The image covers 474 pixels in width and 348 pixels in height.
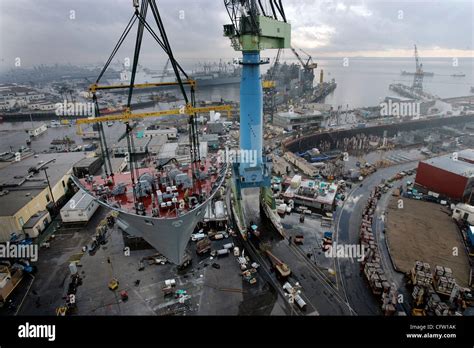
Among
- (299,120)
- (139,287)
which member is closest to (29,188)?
(139,287)

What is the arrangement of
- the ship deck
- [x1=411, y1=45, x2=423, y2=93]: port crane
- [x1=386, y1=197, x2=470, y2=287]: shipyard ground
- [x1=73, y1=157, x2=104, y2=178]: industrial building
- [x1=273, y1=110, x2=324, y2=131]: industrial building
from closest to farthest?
the ship deck < [x1=386, y1=197, x2=470, y2=287]: shipyard ground < [x1=73, y1=157, x2=104, y2=178]: industrial building < [x1=273, y1=110, x2=324, y2=131]: industrial building < [x1=411, y1=45, x2=423, y2=93]: port crane

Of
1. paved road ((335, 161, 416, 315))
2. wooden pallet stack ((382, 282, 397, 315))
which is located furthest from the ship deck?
wooden pallet stack ((382, 282, 397, 315))

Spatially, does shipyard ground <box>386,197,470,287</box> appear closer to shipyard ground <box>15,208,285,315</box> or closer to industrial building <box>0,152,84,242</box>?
shipyard ground <box>15,208,285,315</box>

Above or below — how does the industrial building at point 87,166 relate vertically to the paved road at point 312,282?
above

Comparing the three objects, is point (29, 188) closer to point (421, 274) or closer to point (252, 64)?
point (252, 64)

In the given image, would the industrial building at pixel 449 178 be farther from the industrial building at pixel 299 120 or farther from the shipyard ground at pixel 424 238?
the industrial building at pixel 299 120

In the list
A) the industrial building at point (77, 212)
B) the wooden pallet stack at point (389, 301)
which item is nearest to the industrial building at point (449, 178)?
the wooden pallet stack at point (389, 301)
